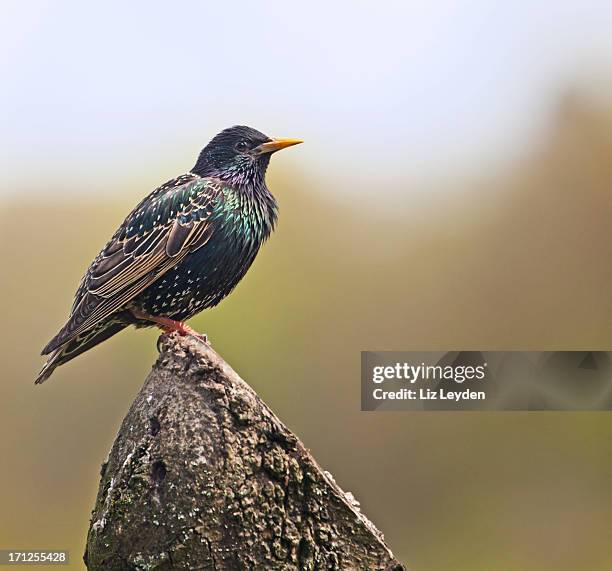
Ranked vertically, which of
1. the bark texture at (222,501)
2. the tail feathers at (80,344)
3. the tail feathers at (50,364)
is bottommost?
the bark texture at (222,501)

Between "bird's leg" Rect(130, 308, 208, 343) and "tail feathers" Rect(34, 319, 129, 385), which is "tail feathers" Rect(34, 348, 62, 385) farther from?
"bird's leg" Rect(130, 308, 208, 343)

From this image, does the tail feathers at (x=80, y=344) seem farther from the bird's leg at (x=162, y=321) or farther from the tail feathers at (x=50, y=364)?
the bird's leg at (x=162, y=321)

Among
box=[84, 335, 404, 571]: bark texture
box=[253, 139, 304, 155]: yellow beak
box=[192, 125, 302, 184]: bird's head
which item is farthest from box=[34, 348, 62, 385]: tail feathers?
box=[84, 335, 404, 571]: bark texture

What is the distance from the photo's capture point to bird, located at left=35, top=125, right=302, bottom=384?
4.43m

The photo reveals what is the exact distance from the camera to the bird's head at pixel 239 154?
4.91 meters

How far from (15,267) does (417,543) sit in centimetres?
293

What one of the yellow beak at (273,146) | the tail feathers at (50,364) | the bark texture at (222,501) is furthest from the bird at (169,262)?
the bark texture at (222,501)

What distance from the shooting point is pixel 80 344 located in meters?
4.62

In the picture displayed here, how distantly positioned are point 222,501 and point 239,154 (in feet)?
8.99

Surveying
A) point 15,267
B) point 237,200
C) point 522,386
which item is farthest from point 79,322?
point 522,386

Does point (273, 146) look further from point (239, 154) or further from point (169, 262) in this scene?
point (169, 262)

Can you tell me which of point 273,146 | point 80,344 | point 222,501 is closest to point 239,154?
point 273,146

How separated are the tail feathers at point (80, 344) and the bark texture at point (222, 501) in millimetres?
1918

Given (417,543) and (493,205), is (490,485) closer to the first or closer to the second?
(417,543)
